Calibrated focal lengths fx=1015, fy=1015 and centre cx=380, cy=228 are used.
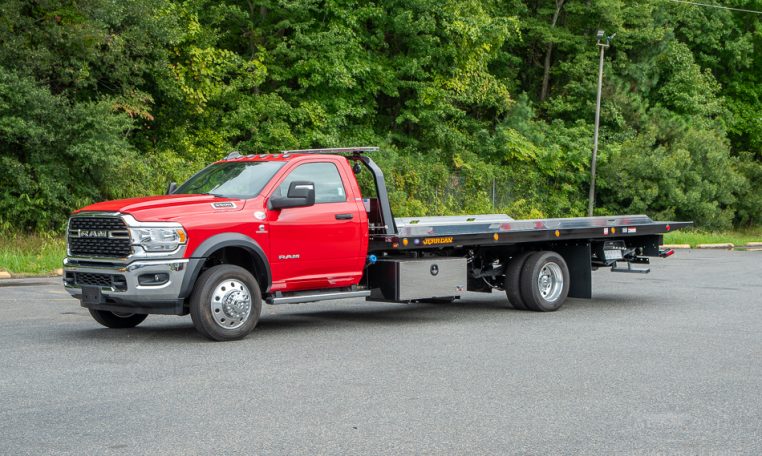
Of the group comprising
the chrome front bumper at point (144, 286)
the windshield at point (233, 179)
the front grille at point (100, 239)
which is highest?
the windshield at point (233, 179)

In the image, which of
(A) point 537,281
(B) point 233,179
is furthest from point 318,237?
(A) point 537,281

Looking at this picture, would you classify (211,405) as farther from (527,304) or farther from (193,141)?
(193,141)

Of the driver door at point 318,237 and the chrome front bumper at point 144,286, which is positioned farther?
the driver door at point 318,237

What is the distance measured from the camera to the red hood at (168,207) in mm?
11070

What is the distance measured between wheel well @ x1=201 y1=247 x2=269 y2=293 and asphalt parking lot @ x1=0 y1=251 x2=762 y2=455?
72cm

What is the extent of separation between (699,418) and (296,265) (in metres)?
5.61

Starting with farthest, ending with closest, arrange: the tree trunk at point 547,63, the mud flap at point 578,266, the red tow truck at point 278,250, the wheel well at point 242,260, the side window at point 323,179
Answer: the tree trunk at point 547,63, the mud flap at point 578,266, the side window at point 323,179, the wheel well at point 242,260, the red tow truck at point 278,250

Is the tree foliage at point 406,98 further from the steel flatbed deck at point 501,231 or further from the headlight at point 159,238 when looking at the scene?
the headlight at point 159,238

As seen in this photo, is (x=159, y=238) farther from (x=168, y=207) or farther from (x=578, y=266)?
(x=578, y=266)

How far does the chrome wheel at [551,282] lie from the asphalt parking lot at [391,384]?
406 millimetres

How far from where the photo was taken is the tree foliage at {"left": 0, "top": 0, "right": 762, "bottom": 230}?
1070 inches

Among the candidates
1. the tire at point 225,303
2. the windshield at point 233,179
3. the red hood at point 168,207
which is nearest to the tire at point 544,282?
the windshield at point 233,179

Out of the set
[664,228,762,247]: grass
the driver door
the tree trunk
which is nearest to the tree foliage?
the tree trunk

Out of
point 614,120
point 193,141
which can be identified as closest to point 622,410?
point 193,141
